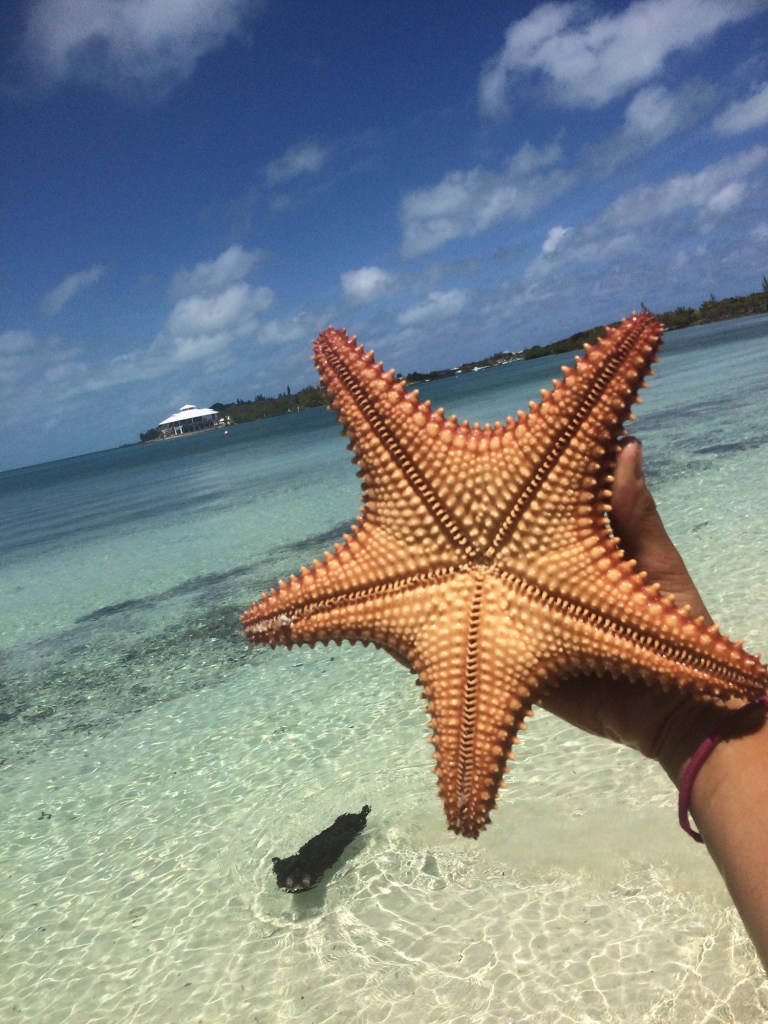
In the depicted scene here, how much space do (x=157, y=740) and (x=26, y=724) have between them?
7.83 ft

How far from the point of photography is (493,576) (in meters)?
2.46

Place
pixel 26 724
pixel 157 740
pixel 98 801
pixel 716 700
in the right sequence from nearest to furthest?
pixel 716 700, pixel 98 801, pixel 157 740, pixel 26 724

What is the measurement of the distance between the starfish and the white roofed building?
313 ft

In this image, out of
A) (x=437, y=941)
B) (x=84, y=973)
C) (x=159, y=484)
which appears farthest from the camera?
(x=159, y=484)

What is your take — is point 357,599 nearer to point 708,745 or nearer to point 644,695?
point 644,695

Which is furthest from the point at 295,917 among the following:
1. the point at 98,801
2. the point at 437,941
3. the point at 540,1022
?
the point at 98,801

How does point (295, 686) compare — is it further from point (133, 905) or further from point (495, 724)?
point (495, 724)

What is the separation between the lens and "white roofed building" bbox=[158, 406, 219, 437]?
9888cm

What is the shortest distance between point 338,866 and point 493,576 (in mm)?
3774

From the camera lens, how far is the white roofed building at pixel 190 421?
324ft

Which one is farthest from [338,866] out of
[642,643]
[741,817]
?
[642,643]

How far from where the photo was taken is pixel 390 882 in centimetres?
506

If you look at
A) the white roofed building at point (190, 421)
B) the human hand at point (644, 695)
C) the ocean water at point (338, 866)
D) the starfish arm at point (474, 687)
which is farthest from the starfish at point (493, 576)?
the white roofed building at point (190, 421)

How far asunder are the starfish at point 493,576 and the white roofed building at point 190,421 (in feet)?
313
